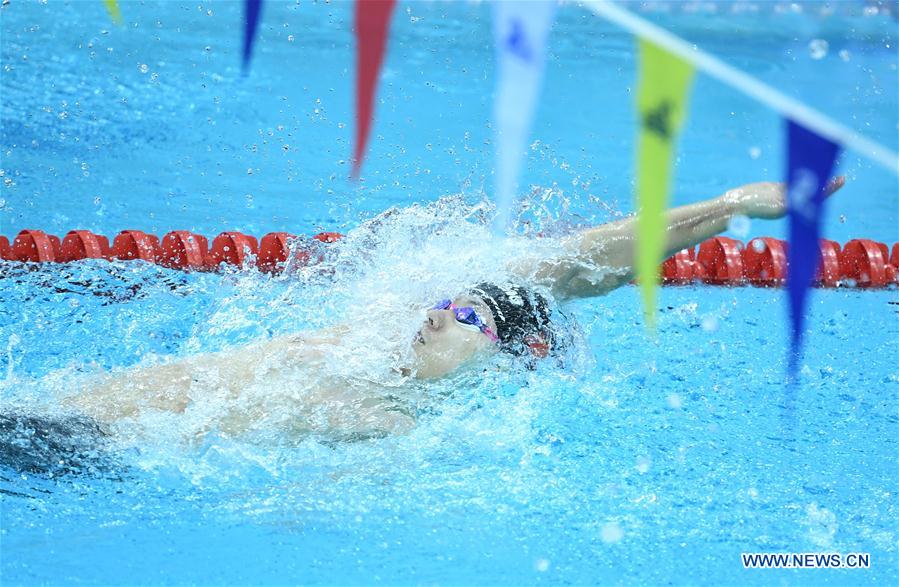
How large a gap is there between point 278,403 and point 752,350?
1853 millimetres

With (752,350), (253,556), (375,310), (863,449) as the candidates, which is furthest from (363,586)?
(752,350)

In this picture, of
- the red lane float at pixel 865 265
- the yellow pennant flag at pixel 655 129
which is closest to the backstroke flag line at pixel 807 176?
the yellow pennant flag at pixel 655 129

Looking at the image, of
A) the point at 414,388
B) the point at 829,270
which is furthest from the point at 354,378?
the point at 829,270

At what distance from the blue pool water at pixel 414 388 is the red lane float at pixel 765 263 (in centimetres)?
15

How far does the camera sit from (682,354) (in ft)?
11.5

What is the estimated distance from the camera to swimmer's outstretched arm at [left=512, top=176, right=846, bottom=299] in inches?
88.7

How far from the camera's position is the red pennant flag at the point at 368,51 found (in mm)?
1621

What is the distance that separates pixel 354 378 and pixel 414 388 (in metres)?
0.16

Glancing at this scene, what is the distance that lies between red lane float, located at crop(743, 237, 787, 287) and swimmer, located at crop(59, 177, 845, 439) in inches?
67.1

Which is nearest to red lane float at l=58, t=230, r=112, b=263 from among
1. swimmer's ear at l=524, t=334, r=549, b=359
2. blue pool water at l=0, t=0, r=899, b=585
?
blue pool water at l=0, t=0, r=899, b=585

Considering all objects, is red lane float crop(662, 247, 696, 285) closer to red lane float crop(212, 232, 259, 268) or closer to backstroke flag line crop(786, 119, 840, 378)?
red lane float crop(212, 232, 259, 268)

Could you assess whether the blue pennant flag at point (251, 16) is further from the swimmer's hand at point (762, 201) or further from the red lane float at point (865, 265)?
the red lane float at point (865, 265)

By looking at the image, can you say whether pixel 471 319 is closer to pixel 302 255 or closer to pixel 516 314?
pixel 516 314

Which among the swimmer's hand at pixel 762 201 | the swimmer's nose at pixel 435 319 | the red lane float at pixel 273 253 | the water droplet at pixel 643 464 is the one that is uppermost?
the swimmer's hand at pixel 762 201
